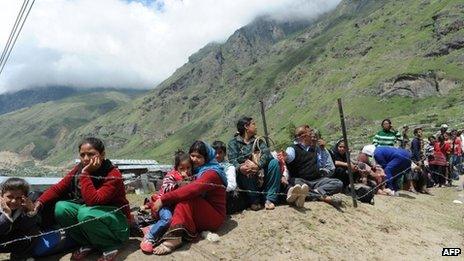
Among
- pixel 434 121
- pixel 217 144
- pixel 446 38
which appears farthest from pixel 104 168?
pixel 446 38

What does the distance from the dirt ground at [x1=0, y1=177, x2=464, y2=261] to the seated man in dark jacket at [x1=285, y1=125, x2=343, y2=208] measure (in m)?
0.43

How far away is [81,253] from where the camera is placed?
24.8 feet

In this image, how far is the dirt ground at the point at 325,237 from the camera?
8117 millimetres

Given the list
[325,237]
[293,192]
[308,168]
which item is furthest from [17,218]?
[308,168]

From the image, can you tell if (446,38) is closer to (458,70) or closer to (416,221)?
(458,70)

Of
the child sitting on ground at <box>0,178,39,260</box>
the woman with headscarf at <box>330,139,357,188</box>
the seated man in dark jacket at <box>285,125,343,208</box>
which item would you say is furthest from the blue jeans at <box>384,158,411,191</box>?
the child sitting on ground at <box>0,178,39,260</box>

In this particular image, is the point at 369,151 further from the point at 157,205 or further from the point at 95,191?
the point at 95,191

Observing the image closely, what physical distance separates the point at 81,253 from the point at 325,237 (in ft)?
14.3

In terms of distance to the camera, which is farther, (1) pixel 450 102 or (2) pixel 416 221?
(1) pixel 450 102

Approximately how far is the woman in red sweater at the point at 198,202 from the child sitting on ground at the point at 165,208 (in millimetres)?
114

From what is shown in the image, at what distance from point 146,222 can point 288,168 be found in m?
3.64

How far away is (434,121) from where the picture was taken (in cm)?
9700

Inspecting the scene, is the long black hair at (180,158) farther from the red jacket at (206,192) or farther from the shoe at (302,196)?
the shoe at (302,196)

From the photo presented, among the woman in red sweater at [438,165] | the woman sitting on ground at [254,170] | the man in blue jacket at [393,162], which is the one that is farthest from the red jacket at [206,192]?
the woman in red sweater at [438,165]
